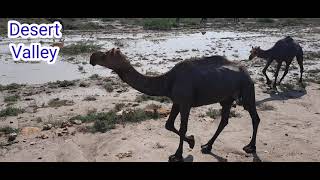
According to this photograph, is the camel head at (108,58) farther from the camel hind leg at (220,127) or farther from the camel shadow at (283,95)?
the camel shadow at (283,95)

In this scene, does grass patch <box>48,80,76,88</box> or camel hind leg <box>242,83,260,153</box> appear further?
grass patch <box>48,80,76,88</box>

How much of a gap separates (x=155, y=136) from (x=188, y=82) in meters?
2.26

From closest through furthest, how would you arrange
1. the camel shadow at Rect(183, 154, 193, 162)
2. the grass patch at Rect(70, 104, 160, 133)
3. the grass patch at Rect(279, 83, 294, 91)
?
1. the camel shadow at Rect(183, 154, 193, 162)
2. the grass patch at Rect(70, 104, 160, 133)
3. the grass patch at Rect(279, 83, 294, 91)

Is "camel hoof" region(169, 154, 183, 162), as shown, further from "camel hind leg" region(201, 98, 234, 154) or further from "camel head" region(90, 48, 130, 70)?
"camel head" region(90, 48, 130, 70)

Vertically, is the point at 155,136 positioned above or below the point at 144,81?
below

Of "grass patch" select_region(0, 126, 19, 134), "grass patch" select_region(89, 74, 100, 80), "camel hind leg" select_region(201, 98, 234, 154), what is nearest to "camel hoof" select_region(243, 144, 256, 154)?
"camel hind leg" select_region(201, 98, 234, 154)

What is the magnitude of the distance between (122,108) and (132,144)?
10.0ft

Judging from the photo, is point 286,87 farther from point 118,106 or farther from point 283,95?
point 118,106

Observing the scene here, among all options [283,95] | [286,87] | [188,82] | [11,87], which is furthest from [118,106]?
[286,87]

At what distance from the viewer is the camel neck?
726 centimetres

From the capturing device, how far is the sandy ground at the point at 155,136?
26.1ft

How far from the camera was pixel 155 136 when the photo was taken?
29.7 feet

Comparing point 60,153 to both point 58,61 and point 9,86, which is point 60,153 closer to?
point 9,86

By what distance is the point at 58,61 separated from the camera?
20.5 metres
